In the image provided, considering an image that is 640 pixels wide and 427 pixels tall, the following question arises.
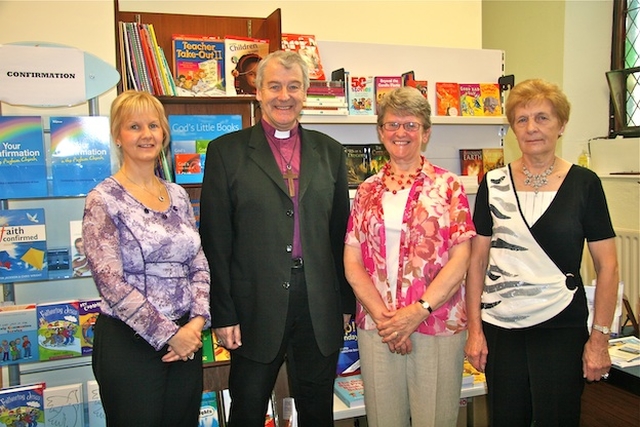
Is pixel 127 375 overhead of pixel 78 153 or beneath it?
beneath

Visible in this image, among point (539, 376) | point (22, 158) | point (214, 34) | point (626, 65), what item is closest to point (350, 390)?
point (539, 376)

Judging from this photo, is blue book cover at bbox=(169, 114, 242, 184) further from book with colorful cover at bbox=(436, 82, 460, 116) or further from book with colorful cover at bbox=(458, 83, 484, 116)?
book with colorful cover at bbox=(458, 83, 484, 116)

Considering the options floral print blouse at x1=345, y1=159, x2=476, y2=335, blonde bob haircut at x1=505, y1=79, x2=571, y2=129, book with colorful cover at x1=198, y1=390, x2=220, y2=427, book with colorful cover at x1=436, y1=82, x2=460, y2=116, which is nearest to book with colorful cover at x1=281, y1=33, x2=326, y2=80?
book with colorful cover at x1=436, y1=82, x2=460, y2=116

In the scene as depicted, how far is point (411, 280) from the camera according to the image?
1.88 metres

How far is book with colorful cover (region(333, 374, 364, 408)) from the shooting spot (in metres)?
2.59

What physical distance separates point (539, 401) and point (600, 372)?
0.22m

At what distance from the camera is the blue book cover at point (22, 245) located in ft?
7.59

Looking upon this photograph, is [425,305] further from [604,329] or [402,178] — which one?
[604,329]

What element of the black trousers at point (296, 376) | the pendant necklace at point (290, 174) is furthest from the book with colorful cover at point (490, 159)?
the black trousers at point (296, 376)

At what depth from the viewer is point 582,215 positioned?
1756 mm

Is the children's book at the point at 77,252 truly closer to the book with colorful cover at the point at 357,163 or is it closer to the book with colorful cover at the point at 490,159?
the book with colorful cover at the point at 357,163

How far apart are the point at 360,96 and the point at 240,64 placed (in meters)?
0.67

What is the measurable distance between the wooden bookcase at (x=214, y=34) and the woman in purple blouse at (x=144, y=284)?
79 centimetres

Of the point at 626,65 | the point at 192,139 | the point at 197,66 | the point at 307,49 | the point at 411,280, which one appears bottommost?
the point at 411,280
